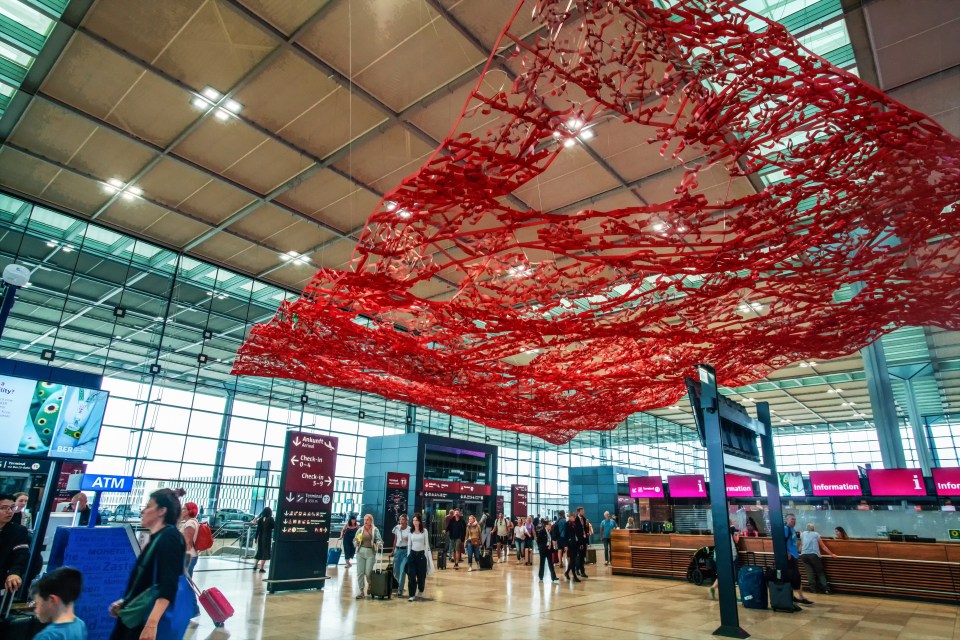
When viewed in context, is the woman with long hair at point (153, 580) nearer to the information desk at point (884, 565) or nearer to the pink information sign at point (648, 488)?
the information desk at point (884, 565)

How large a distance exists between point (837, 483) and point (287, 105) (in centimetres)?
1641

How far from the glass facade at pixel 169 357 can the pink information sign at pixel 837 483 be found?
540 inches

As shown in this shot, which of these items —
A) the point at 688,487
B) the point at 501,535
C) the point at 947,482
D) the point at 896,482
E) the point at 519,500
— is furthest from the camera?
the point at 519,500

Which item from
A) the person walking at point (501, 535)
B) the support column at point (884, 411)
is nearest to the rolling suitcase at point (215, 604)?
the person walking at point (501, 535)

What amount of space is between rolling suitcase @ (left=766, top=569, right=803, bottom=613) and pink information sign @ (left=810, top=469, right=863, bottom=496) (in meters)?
7.49

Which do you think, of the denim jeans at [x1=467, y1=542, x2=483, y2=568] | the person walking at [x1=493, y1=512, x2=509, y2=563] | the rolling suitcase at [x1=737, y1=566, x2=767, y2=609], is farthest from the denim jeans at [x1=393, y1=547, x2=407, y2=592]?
the person walking at [x1=493, y1=512, x2=509, y2=563]

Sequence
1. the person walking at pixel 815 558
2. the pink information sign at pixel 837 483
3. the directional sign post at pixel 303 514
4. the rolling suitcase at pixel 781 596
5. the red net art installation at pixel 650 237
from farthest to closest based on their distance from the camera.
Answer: the pink information sign at pixel 837 483
the person walking at pixel 815 558
the directional sign post at pixel 303 514
the rolling suitcase at pixel 781 596
the red net art installation at pixel 650 237

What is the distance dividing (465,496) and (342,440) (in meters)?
6.26

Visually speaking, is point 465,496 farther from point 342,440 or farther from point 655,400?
point 655,400

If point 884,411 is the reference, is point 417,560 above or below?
below

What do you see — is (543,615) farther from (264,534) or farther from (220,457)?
(220,457)

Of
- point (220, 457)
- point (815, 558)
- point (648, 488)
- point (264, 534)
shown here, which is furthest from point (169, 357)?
point (815, 558)

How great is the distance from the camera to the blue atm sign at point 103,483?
842cm

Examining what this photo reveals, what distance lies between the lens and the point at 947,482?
13078 millimetres
